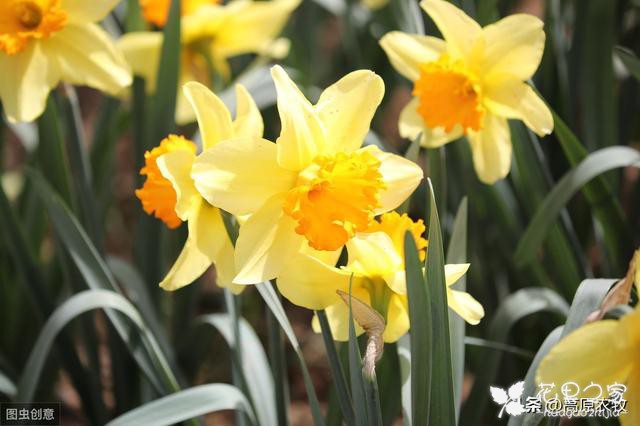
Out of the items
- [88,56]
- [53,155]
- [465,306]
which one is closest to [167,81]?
[88,56]

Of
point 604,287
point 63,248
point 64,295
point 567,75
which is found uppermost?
point 567,75

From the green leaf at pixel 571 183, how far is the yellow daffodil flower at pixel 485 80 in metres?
0.11

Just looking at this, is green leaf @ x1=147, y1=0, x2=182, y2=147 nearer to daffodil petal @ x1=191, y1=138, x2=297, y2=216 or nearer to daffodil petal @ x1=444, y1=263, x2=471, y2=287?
daffodil petal @ x1=191, y1=138, x2=297, y2=216

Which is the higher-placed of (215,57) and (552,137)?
(215,57)

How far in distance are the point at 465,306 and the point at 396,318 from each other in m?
0.10

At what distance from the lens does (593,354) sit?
0.92m

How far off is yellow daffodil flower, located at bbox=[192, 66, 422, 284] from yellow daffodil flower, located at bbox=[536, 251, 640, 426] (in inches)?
11.2

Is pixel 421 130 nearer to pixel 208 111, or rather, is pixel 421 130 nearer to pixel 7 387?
pixel 208 111

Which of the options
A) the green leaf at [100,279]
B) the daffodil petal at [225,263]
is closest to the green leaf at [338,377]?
the daffodil petal at [225,263]

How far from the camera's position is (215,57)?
221 cm

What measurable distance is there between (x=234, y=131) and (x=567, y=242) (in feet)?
2.85

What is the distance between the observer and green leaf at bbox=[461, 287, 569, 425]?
62.2 inches

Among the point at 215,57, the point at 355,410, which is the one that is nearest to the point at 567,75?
the point at 215,57

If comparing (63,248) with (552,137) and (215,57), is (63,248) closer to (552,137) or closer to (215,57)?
(215,57)
